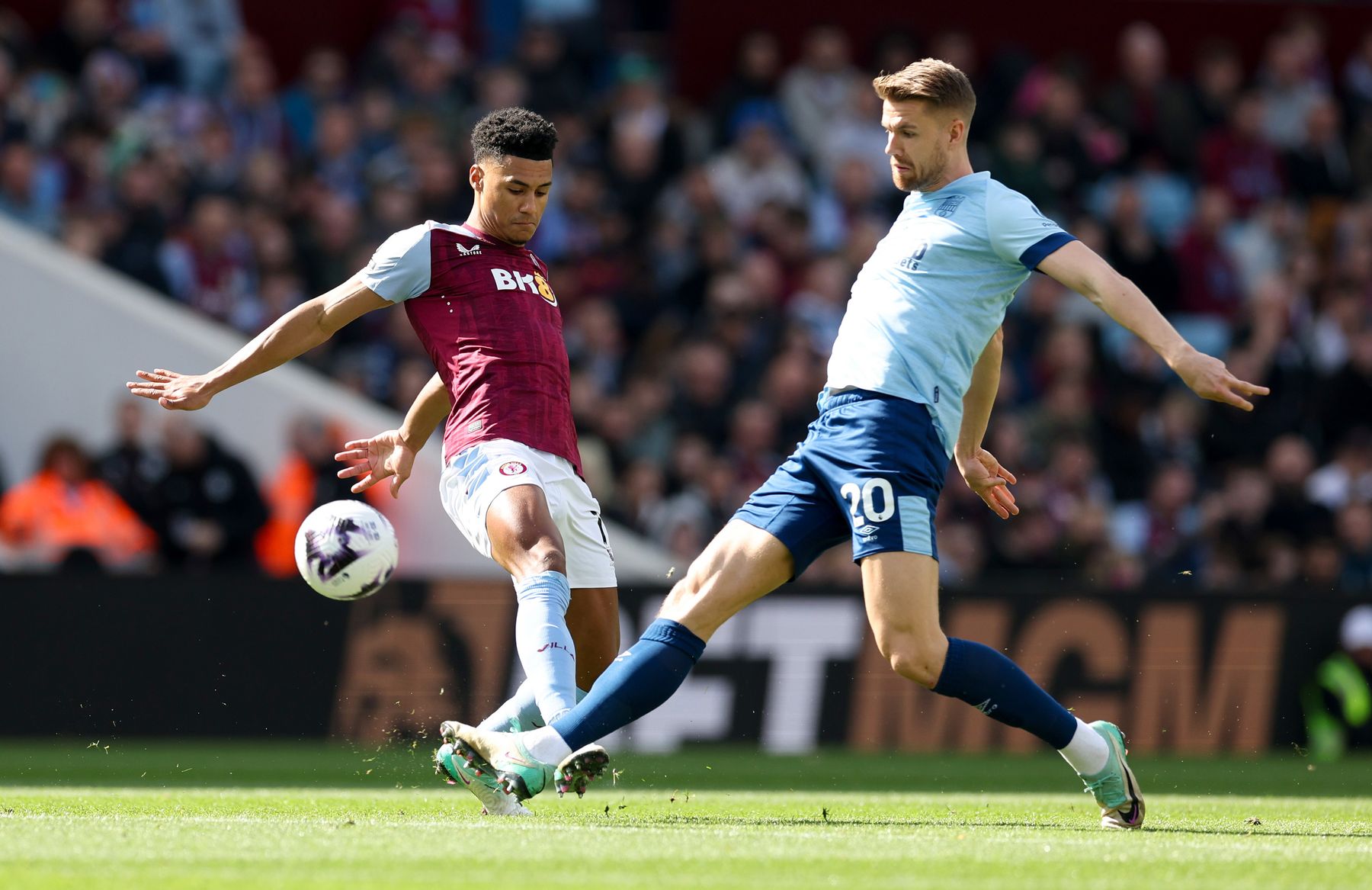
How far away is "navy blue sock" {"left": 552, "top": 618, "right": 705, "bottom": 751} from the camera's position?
600 centimetres

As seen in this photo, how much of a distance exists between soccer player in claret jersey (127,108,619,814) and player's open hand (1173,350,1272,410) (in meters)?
2.08

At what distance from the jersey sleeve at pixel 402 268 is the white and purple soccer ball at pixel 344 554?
0.86m

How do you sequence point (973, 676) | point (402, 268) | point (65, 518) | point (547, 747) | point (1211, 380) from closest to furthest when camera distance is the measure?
point (1211, 380) < point (547, 747) < point (973, 676) < point (402, 268) < point (65, 518)

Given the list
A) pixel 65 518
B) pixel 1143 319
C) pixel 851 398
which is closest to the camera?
pixel 1143 319

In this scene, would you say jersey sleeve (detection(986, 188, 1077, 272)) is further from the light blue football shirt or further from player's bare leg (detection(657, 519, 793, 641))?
player's bare leg (detection(657, 519, 793, 641))

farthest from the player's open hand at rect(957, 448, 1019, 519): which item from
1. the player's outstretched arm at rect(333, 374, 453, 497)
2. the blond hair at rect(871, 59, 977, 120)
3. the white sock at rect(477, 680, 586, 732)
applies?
the player's outstretched arm at rect(333, 374, 453, 497)

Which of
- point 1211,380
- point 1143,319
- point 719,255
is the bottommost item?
point 1211,380

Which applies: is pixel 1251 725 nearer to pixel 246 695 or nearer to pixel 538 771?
pixel 246 695

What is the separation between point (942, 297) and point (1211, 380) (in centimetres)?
99

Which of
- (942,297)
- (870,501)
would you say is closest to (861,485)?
(870,501)

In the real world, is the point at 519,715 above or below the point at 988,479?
below

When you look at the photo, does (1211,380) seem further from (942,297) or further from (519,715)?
(519,715)

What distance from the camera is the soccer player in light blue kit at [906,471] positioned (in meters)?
6.02

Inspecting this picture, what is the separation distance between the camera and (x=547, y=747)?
593cm
